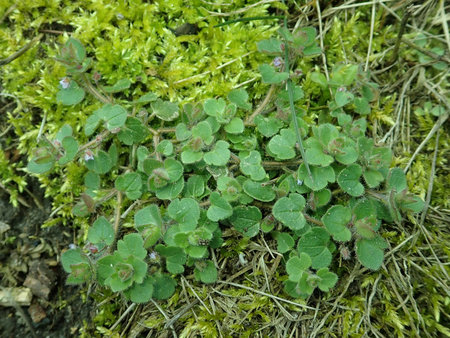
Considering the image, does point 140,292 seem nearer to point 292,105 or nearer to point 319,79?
point 292,105

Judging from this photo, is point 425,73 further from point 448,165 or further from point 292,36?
point 292,36

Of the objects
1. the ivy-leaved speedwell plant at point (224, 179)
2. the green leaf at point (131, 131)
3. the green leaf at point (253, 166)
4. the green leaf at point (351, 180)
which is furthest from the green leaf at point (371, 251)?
the green leaf at point (131, 131)

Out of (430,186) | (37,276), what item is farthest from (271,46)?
(37,276)

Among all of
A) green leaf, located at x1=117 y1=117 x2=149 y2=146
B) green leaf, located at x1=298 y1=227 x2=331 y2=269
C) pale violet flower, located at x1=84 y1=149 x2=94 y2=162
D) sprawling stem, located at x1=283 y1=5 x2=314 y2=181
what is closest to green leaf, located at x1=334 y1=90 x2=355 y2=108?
sprawling stem, located at x1=283 y1=5 x2=314 y2=181

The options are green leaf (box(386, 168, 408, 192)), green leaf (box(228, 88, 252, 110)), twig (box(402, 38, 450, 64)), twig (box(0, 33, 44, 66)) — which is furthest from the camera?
twig (box(402, 38, 450, 64))

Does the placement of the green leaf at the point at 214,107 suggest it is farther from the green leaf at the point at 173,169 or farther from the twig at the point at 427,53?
the twig at the point at 427,53

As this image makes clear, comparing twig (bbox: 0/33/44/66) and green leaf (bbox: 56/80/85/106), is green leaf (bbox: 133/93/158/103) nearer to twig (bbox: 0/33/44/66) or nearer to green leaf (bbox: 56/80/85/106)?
green leaf (bbox: 56/80/85/106)
